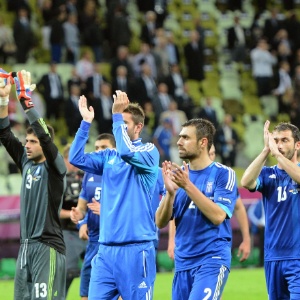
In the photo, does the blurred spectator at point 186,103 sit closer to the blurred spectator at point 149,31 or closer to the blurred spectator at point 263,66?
the blurred spectator at point 149,31

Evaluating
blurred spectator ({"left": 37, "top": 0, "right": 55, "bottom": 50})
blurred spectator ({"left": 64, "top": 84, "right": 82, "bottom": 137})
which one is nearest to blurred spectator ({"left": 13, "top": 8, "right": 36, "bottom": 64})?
blurred spectator ({"left": 37, "top": 0, "right": 55, "bottom": 50})

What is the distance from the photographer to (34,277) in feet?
28.9

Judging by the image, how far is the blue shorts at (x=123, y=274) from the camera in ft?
27.8

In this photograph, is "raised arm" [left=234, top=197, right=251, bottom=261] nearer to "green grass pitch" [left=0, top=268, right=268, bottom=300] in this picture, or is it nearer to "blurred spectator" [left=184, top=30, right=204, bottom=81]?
"green grass pitch" [left=0, top=268, right=268, bottom=300]

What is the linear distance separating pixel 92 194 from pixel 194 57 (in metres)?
14.0

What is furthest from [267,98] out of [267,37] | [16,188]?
[16,188]

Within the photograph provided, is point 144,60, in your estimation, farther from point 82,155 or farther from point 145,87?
point 82,155

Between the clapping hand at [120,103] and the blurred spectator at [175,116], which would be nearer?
the clapping hand at [120,103]

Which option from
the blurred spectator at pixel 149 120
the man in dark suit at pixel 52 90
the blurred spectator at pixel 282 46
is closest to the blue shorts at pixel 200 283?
the blurred spectator at pixel 149 120

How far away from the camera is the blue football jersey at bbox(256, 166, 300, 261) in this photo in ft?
31.2

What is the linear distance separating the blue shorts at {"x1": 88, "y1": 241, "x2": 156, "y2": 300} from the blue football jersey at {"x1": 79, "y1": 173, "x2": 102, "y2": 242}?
2.70 metres

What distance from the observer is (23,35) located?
22719 mm

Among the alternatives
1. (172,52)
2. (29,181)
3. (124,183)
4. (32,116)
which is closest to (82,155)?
(124,183)

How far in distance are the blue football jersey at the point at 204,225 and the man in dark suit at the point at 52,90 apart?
13.2 meters
